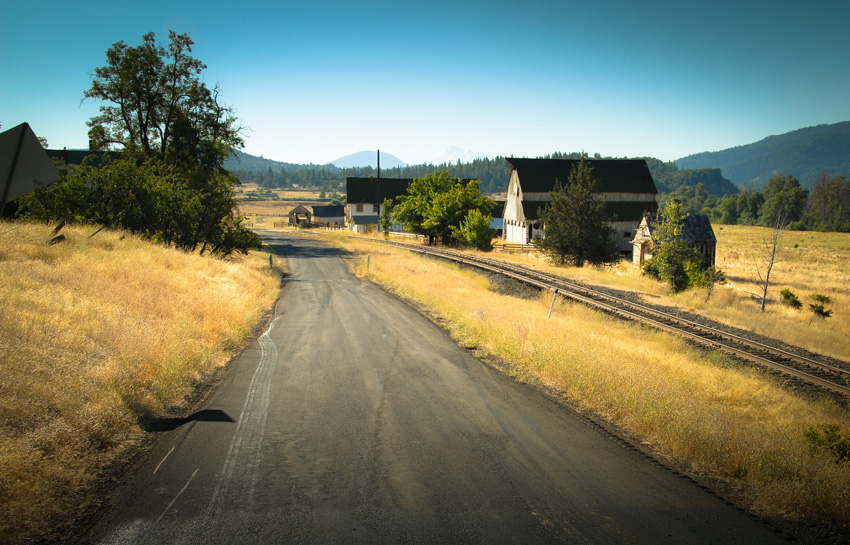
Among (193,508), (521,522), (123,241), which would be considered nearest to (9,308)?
(193,508)

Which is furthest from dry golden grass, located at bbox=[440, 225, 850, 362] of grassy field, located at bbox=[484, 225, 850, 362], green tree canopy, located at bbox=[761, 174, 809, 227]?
green tree canopy, located at bbox=[761, 174, 809, 227]

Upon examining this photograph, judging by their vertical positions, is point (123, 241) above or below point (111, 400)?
above

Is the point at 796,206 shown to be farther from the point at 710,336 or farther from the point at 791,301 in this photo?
the point at 710,336

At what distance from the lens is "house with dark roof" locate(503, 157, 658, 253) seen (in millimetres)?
53281

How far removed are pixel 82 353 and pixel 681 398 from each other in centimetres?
1123

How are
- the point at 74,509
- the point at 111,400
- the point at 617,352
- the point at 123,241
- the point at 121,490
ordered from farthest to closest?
the point at 123,241 → the point at 617,352 → the point at 111,400 → the point at 121,490 → the point at 74,509

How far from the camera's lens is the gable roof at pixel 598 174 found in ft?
184

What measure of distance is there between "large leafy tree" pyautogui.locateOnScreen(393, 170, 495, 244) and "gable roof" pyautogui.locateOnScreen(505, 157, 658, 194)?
29.0 ft

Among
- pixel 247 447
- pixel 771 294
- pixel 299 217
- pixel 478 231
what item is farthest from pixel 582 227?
pixel 299 217

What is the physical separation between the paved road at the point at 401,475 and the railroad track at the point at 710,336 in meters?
9.52

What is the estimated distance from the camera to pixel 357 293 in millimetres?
23312

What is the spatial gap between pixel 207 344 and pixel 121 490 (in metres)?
6.50

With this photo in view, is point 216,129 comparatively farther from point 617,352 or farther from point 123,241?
point 617,352

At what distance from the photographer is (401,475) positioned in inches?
244
